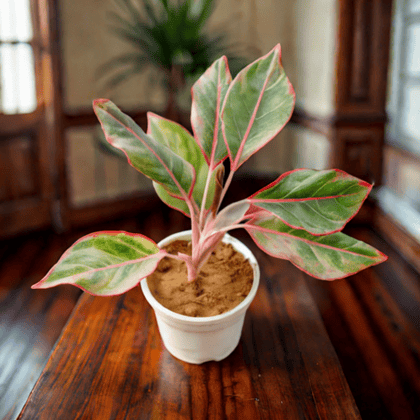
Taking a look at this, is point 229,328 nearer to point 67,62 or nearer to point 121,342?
point 121,342

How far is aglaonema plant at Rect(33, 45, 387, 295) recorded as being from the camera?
508 millimetres

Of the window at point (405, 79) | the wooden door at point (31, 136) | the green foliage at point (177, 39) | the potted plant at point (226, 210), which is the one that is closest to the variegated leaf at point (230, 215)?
the potted plant at point (226, 210)

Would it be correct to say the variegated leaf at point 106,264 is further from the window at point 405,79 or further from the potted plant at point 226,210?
the window at point 405,79

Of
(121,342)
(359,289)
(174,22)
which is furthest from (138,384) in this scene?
(174,22)

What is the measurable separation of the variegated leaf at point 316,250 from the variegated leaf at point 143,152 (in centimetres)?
12

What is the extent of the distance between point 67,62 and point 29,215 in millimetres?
943

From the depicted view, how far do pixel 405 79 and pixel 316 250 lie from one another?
2.13m

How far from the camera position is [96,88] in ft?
8.07

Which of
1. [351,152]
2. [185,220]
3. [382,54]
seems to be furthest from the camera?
[185,220]

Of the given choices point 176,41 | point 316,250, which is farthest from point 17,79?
point 316,250

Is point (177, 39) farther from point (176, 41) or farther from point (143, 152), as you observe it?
point (143, 152)

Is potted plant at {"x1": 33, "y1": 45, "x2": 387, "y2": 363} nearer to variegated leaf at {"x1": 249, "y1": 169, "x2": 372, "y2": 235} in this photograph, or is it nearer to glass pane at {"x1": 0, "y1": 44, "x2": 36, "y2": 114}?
variegated leaf at {"x1": 249, "y1": 169, "x2": 372, "y2": 235}

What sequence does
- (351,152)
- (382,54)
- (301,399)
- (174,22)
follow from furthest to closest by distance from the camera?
(351,152), (382,54), (174,22), (301,399)

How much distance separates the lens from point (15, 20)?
2.11 metres
